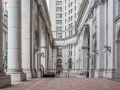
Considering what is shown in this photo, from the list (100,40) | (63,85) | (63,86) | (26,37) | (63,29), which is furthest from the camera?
(63,29)

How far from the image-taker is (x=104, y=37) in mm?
30609

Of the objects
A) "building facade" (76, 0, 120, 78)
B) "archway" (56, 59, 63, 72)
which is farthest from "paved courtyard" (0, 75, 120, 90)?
"archway" (56, 59, 63, 72)

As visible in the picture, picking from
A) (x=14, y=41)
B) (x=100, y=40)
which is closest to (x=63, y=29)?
(x=100, y=40)

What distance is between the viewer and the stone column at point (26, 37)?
1005 inches

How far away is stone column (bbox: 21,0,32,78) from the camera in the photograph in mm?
25538

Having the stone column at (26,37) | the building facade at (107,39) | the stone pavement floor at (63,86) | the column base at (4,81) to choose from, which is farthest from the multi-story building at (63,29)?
the column base at (4,81)

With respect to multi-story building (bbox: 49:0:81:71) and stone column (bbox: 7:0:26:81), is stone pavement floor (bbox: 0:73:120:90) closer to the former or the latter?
stone column (bbox: 7:0:26:81)

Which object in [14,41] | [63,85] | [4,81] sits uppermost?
[14,41]

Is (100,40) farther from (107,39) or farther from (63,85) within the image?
(63,85)

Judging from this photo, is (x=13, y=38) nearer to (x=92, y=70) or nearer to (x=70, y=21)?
(x=92, y=70)

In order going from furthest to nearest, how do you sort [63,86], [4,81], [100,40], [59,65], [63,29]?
[59,65] < [63,29] < [100,40] < [63,86] < [4,81]

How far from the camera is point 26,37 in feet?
84.1

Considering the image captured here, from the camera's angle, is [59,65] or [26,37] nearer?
[26,37]

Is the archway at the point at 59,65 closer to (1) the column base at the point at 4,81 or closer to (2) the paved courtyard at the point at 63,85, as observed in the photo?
(2) the paved courtyard at the point at 63,85
